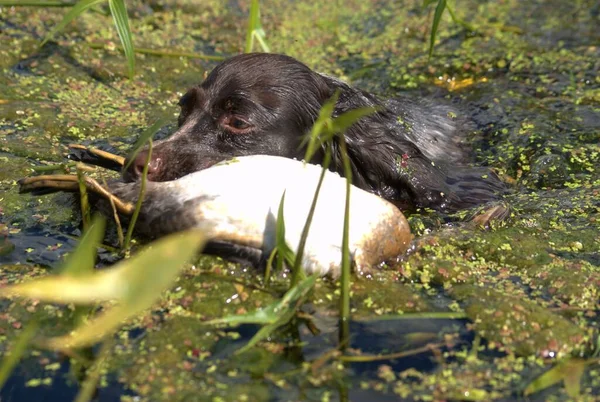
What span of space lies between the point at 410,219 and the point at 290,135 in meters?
0.77

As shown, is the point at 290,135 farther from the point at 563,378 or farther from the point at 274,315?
the point at 563,378

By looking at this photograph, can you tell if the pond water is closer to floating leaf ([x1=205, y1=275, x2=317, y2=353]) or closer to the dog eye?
floating leaf ([x1=205, y1=275, x2=317, y2=353])

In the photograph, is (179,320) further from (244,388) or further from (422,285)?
(422,285)

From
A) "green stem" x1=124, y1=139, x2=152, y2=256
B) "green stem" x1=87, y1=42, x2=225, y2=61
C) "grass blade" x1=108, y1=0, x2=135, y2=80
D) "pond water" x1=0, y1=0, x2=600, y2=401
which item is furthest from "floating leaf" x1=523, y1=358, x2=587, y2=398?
"green stem" x1=87, y1=42, x2=225, y2=61

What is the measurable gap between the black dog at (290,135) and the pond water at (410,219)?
289 mm

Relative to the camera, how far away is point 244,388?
2.85 metres

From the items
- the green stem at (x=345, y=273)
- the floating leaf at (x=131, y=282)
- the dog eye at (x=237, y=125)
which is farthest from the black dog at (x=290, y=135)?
the floating leaf at (x=131, y=282)

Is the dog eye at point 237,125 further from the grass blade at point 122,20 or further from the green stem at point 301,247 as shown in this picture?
the green stem at point 301,247

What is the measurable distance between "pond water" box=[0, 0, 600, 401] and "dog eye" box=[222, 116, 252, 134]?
2.84 ft

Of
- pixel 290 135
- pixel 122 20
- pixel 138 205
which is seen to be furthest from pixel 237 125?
pixel 138 205

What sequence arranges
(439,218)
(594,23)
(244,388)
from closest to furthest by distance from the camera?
(244,388)
(439,218)
(594,23)

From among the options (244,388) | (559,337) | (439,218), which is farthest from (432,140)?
(244,388)

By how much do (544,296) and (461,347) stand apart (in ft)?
1.84

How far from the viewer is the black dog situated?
4.40 meters
